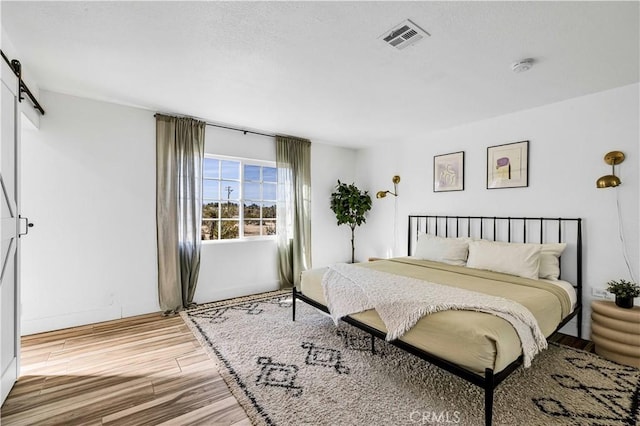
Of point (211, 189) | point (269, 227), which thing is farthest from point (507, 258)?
point (211, 189)

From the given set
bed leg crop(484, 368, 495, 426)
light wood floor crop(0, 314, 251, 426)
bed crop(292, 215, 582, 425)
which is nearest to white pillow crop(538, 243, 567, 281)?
bed crop(292, 215, 582, 425)

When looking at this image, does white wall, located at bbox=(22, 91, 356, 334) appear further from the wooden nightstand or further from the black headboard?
the wooden nightstand

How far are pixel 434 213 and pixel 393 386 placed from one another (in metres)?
2.86

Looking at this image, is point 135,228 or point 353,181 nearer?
point 135,228

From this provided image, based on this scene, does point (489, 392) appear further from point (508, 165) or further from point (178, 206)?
point (178, 206)

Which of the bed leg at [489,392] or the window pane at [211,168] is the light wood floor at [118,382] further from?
the window pane at [211,168]

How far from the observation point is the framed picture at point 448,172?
4.11m

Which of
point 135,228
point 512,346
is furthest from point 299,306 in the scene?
point 512,346

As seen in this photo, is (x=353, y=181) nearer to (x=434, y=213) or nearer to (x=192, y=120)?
(x=434, y=213)

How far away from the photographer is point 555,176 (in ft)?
10.6

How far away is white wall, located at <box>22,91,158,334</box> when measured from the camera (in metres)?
3.04

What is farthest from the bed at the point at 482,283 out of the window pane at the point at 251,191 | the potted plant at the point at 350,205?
the window pane at the point at 251,191

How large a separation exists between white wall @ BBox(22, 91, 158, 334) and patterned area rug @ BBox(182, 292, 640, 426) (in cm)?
127

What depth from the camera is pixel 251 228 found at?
456 centimetres
